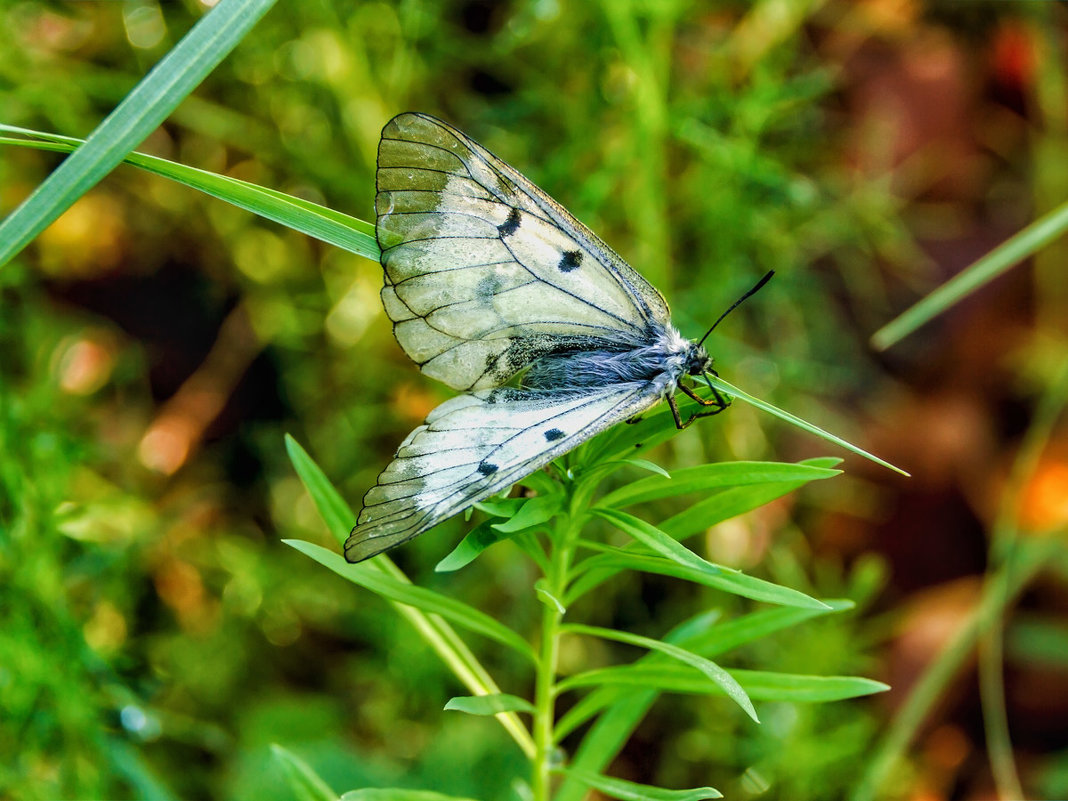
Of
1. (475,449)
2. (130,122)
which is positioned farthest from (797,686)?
(130,122)

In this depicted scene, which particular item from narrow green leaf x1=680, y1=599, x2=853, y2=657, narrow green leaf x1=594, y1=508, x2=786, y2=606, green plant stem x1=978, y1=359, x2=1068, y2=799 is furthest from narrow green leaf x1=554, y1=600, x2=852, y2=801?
green plant stem x1=978, y1=359, x2=1068, y2=799

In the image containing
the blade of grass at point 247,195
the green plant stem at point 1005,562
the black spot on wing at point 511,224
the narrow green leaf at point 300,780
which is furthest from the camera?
the green plant stem at point 1005,562

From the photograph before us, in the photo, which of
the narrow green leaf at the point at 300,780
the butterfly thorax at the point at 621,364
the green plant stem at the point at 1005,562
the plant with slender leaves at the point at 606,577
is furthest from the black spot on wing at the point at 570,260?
the green plant stem at the point at 1005,562

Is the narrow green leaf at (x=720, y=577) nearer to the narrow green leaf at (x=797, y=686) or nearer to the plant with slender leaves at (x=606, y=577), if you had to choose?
the plant with slender leaves at (x=606, y=577)

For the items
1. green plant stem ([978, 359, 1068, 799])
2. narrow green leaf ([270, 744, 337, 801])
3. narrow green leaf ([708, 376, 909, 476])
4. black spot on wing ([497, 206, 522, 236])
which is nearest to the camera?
narrow green leaf ([708, 376, 909, 476])

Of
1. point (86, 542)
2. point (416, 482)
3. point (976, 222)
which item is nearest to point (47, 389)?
point (86, 542)

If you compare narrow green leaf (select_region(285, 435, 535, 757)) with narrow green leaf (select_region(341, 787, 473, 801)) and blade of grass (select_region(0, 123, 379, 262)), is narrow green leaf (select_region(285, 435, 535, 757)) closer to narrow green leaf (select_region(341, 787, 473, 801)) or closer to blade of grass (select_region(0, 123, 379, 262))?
narrow green leaf (select_region(341, 787, 473, 801))
